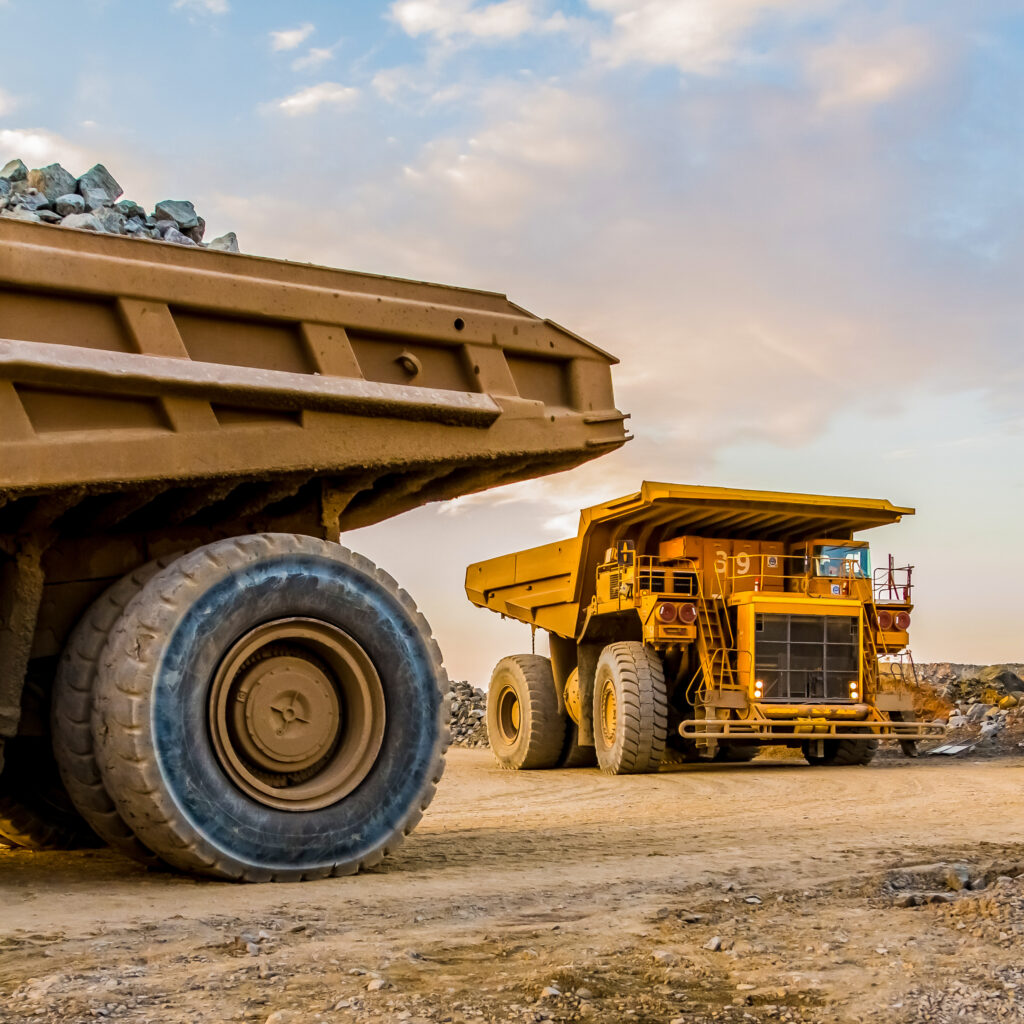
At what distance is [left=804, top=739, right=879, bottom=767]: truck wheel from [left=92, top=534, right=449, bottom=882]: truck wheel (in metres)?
8.73

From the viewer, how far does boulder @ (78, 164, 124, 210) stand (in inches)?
276

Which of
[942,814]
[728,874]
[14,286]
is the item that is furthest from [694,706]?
[14,286]

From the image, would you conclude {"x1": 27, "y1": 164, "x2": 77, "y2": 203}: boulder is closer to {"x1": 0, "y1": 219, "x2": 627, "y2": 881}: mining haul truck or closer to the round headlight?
{"x1": 0, "y1": 219, "x2": 627, "y2": 881}: mining haul truck

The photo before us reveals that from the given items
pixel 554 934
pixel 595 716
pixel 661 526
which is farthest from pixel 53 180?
pixel 595 716

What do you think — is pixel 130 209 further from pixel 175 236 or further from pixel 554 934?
pixel 554 934

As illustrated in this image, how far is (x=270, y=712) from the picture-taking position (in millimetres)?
5570

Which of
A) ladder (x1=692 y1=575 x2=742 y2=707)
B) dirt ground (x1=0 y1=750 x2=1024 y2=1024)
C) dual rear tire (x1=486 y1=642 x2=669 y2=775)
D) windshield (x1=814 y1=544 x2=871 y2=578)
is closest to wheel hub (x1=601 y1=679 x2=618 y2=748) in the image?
dual rear tire (x1=486 y1=642 x2=669 y2=775)

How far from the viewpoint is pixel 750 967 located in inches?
149

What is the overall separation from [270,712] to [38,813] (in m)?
1.87

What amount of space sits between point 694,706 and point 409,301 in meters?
7.73

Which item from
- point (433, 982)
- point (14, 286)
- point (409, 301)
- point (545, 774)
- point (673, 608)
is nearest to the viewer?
point (433, 982)

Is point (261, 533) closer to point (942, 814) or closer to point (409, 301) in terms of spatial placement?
point (409, 301)

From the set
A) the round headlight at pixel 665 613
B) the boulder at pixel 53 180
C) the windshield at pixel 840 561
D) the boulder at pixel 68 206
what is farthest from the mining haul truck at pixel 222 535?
the windshield at pixel 840 561

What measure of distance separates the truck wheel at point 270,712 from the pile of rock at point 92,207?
75.3 inches
